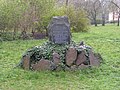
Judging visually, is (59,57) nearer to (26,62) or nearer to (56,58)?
(56,58)

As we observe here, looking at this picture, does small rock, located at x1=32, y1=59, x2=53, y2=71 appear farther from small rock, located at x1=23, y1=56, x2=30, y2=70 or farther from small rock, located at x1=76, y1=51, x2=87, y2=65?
small rock, located at x1=76, y1=51, x2=87, y2=65

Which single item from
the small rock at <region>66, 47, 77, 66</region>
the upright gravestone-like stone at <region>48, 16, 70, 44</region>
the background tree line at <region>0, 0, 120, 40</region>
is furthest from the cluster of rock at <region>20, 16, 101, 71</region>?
the background tree line at <region>0, 0, 120, 40</region>

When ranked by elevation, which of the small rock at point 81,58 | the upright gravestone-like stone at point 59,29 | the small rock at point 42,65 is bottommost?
the small rock at point 42,65

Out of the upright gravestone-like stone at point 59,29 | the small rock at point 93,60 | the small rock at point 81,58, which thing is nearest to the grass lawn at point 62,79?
the small rock at point 93,60

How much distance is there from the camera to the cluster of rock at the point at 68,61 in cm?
771

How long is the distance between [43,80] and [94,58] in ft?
6.30

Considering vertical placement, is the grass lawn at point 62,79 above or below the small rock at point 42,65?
below

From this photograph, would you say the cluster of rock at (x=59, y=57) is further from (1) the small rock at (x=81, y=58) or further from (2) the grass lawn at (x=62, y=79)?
(2) the grass lawn at (x=62, y=79)

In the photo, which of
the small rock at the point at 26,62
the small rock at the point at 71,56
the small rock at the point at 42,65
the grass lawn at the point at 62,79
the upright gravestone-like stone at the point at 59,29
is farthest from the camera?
the upright gravestone-like stone at the point at 59,29

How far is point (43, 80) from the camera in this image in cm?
687

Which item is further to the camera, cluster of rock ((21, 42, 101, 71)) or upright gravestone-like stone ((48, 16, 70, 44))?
upright gravestone-like stone ((48, 16, 70, 44))

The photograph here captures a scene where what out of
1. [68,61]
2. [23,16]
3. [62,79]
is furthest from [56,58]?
[23,16]

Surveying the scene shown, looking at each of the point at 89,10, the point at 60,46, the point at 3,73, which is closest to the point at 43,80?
the point at 3,73

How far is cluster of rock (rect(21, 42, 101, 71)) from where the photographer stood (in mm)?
7711
